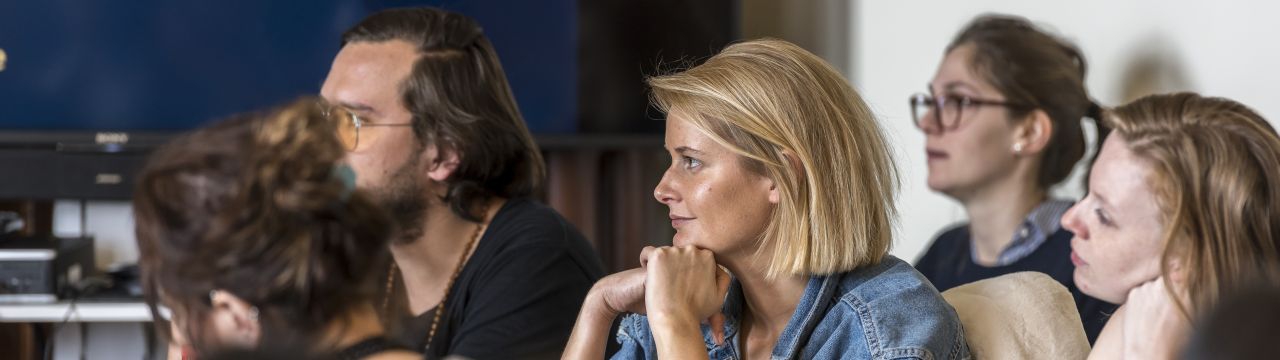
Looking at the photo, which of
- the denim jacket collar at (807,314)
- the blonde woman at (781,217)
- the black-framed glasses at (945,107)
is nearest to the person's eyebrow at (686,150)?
the blonde woman at (781,217)

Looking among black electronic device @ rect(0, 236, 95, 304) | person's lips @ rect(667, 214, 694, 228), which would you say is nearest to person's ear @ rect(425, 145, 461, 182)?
person's lips @ rect(667, 214, 694, 228)

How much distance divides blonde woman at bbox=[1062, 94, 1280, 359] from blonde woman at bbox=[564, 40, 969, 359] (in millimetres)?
199

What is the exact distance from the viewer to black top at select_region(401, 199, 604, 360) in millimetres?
2047

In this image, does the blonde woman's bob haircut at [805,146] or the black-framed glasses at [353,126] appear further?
the black-framed glasses at [353,126]

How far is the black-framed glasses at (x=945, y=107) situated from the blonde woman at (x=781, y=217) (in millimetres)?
1182

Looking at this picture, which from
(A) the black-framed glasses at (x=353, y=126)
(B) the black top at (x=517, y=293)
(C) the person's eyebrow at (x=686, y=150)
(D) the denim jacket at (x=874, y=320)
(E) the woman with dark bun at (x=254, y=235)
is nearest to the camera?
(E) the woman with dark bun at (x=254, y=235)

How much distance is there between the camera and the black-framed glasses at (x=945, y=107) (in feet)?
9.34

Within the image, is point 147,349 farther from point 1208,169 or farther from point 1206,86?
point 1208,169

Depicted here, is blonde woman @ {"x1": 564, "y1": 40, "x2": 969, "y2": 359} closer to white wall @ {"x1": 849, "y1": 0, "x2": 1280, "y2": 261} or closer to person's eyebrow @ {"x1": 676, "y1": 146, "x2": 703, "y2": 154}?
person's eyebrow @ {"x1": 676, "y1": 146, "x2": 703, "y2": 154}

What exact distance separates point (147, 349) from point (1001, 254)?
2270 millimetres

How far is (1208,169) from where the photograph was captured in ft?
4.59

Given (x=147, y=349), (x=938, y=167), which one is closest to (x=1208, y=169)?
(x=938, y=167)

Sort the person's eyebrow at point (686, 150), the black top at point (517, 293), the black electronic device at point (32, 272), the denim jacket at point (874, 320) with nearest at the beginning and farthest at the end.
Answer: the denim jacket at point (874, 320) < the person's eyebrow at point (686, 150) < the black top at point (517, 293) < the black electronic device at point (32, 272)

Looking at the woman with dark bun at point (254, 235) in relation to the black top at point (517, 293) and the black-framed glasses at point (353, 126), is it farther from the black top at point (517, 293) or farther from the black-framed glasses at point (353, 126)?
the black-framed glasses at point (353, 126)
